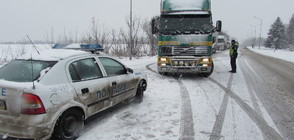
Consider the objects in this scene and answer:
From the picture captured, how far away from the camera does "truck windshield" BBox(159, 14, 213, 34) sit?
8531 millimetres

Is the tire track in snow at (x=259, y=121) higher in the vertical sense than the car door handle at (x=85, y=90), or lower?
lower

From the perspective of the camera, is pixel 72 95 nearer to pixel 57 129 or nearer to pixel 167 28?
pixel 57 129

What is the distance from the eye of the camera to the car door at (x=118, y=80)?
14.7ft

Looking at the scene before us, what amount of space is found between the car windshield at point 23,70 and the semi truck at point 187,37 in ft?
19.5

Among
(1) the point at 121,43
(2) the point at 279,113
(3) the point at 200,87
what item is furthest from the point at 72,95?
(1) the point at 121,43

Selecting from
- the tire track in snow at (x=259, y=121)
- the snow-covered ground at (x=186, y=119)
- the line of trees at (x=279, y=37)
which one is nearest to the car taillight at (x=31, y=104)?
the snow-covered ground at (x=186, y=119)

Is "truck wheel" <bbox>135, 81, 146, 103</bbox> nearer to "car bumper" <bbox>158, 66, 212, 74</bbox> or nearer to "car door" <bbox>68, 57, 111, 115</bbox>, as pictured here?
"car door" <bbox>68, 57, 111, 115</bbox>

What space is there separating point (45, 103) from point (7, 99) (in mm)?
555

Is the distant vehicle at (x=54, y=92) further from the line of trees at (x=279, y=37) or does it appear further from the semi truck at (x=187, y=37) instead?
the line of trees at (x=279, y=37)

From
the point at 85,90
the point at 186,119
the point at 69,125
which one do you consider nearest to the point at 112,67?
the point at 85,90

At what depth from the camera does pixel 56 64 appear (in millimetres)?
3381

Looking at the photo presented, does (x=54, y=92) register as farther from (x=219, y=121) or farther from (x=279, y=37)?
(x=279, y=37)

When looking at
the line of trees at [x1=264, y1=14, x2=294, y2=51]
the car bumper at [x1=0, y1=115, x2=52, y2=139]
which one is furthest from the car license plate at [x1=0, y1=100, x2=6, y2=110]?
the line of trees at [x1=264, y1=14, x2=294, y2=51]

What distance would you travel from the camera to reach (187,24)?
8648 mm
